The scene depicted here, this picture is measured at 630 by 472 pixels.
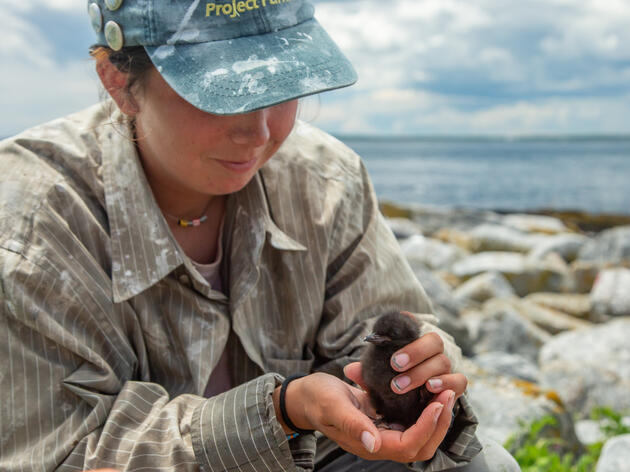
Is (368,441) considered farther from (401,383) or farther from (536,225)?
(536,225)

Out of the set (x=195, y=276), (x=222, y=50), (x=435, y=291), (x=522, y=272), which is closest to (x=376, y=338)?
(x=195, y=276)

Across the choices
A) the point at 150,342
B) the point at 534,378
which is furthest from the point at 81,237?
the point at 534,378

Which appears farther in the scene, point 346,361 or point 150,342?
point 346,361

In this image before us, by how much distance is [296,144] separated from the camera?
3.39m

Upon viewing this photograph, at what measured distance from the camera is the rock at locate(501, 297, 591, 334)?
34.0ft

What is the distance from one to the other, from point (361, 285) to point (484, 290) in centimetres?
865

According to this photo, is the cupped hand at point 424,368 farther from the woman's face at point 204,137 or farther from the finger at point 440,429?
the woman's face at point 204,137

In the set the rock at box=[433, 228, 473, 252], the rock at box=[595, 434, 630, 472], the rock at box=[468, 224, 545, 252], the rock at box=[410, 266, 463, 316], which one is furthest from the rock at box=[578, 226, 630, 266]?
the rock at box=[595, 434, 630, 472]

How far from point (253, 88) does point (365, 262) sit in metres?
1.13

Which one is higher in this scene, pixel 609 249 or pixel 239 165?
pixel 239 165

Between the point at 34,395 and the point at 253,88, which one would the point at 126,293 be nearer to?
the point at 34,395

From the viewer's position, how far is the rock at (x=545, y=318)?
10.4 metres

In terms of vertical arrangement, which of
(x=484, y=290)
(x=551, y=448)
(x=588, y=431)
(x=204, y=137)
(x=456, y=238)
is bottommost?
(x=456, y=238)

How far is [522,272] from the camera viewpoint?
1283 cm
